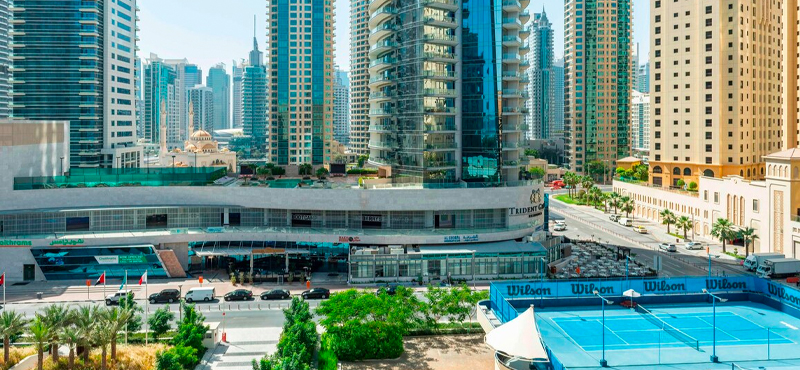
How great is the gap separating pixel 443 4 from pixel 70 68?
7977 cm

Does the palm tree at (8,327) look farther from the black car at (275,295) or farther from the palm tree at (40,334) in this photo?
the black car at (275,295)

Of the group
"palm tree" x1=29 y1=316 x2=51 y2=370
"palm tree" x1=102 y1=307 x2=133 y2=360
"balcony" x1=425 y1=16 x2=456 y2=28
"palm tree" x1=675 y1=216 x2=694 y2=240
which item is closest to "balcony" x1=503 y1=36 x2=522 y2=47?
"balcony" x1=425 y1=16 x2=456 y2=28

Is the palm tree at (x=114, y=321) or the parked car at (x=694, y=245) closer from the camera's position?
the palm tree at (x=114, y=321)

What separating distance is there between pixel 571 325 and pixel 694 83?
10089 cm

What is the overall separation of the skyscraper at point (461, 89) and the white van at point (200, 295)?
110 feet

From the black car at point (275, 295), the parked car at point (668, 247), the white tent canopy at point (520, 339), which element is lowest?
the black car at point (275, 295)

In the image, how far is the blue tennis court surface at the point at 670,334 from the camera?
40.1 meters

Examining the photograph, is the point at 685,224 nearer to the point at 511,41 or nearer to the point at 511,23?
the point at 511,41

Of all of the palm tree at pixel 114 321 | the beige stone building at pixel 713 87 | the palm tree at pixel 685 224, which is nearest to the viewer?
the palm tree at pixel 114 321

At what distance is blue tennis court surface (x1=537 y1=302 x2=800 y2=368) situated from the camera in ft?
131

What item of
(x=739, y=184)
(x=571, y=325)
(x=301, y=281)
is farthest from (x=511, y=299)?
(x=739, y=184)

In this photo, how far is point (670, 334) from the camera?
44062 mm

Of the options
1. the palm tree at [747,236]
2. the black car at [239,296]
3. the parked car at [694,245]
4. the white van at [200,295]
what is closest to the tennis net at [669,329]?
the black car at [239,296]

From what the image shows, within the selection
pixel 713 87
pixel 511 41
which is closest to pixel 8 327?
pixel 511 41
